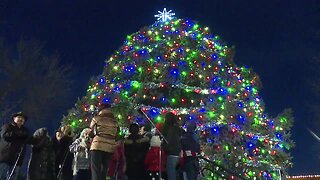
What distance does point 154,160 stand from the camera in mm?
8211

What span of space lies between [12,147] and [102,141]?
2289 mm

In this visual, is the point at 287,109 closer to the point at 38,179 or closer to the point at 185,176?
the point at 185,176

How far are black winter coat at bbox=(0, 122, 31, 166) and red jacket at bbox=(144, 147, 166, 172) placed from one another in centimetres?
262

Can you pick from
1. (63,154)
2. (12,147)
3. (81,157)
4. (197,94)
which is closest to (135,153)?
(81,157)

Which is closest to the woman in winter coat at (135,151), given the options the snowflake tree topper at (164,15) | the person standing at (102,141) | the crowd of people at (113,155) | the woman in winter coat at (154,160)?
the crowd of people at (113,155)

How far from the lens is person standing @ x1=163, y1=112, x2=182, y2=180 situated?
25.2 ft

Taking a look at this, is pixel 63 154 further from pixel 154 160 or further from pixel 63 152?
pixel 154 160

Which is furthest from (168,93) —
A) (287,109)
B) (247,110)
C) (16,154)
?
(16,154)

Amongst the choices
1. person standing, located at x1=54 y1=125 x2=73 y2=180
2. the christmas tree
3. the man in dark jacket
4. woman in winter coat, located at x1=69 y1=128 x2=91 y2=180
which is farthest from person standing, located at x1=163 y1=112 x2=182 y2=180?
the christmas tree

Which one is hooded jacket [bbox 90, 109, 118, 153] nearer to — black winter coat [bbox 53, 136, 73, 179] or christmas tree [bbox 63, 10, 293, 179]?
black winter coat [bbox 53, 136, 73, 179]

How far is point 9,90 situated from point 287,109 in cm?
1768

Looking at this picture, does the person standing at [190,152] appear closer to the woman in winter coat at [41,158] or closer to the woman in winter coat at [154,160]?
the woman in winter coat at [154,160]

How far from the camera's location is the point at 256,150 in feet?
50.5

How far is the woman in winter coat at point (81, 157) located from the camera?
8.28 metres
